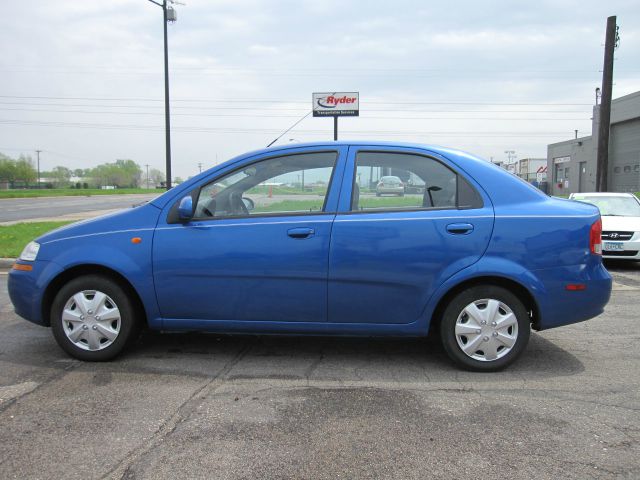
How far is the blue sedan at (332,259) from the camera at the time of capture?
12.3 ft

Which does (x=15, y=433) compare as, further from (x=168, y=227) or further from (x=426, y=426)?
(x=426, y=426)

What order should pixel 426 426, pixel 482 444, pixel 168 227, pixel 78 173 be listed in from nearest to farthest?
1. pixel 482 444
2. pixel 426 426
3. pixel 168 227
4. pixel 78 173

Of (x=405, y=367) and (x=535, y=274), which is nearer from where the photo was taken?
(x=535, y=274)

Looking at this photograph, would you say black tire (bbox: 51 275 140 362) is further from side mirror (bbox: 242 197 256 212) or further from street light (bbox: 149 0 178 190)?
street light (bbox: 149 0 178 190)

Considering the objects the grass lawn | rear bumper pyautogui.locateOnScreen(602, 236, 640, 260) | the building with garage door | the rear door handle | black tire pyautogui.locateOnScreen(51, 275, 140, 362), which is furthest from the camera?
the building with garage door

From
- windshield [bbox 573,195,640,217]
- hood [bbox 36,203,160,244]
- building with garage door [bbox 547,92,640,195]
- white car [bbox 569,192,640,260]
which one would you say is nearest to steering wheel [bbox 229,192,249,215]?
hood [bbox 36,203,160,244]

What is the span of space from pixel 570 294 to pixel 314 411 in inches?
80.4

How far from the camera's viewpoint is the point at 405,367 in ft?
13.3

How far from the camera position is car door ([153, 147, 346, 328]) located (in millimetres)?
3822

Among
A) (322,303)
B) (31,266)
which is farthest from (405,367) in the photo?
(31,266)

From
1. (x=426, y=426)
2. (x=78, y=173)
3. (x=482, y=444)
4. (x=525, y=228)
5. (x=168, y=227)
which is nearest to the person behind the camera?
(x=482, y=444)

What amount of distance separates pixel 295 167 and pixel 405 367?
5.84ft

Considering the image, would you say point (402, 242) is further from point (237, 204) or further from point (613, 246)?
point (613, 246)

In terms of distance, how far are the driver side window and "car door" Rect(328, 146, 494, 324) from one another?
0.24m
